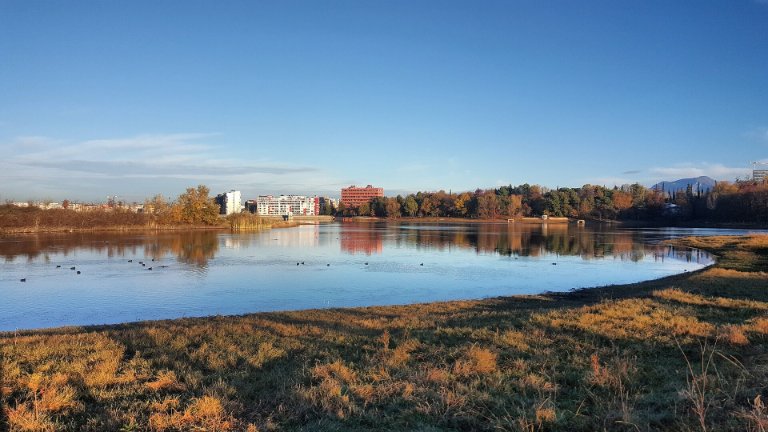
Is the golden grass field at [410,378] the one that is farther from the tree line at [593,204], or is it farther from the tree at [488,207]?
the tree at [488,207]

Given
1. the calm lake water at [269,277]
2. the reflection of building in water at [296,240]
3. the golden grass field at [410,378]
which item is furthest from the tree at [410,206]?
the golden grass field at [410,378]

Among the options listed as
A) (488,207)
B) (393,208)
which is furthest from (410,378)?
(393,208)

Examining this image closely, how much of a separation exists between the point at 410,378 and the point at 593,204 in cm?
15336

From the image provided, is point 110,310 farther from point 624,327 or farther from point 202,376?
point 624,327

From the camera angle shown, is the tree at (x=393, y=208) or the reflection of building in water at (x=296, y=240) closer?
the reflection of building in water at (x=296, y=240)

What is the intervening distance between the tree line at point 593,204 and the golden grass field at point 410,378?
4478 inches

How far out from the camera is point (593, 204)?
14650 centimetres

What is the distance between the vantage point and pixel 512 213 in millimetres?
158500

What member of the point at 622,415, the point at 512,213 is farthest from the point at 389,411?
the point at 512,213

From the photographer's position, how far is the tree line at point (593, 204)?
108m

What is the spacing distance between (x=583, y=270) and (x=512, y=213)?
128848 mm

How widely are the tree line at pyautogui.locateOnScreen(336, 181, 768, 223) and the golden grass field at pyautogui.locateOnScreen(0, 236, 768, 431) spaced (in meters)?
114

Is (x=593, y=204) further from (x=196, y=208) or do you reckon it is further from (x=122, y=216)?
(x=122, y=216)

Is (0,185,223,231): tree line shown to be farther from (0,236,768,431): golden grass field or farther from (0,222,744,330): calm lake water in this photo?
(0,236,768,431): golden grass field
